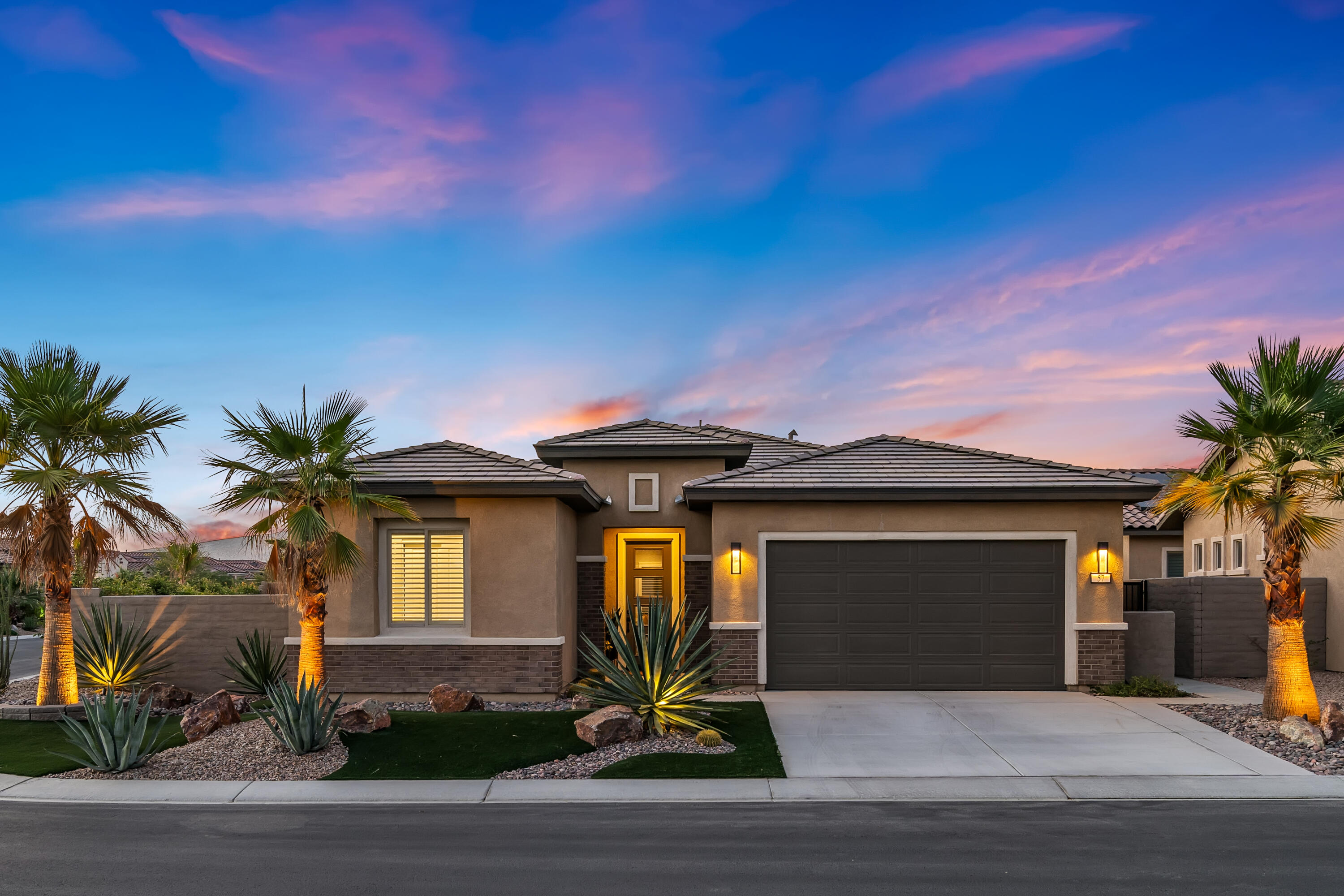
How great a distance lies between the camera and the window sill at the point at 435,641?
12.2 metres

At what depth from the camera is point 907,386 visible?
71.5 feet

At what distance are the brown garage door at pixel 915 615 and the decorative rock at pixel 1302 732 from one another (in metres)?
3.39

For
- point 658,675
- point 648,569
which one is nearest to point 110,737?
point 658,675

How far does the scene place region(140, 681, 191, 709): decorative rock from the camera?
1188 cm

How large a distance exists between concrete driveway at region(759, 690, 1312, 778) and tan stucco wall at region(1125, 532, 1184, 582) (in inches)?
553

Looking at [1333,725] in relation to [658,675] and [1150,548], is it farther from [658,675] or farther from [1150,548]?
[1150,548]

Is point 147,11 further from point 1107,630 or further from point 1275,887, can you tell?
point 1107,630

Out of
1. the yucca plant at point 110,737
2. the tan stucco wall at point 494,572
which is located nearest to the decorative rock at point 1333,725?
the tan stucco wall at point 494,572

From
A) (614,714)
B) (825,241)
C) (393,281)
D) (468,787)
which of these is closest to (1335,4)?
(825,241)

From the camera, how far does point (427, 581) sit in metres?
12.6

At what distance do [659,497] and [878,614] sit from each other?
4.66 metres

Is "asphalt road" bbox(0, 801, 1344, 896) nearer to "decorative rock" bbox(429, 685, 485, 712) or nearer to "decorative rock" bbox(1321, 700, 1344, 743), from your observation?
"decorative rock" bbox(1321, 700, 1344, 743)

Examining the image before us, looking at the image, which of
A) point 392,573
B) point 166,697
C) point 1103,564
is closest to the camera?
point 166,697

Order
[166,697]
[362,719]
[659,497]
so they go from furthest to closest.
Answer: [659,497]
[166,697]
[362,719]
